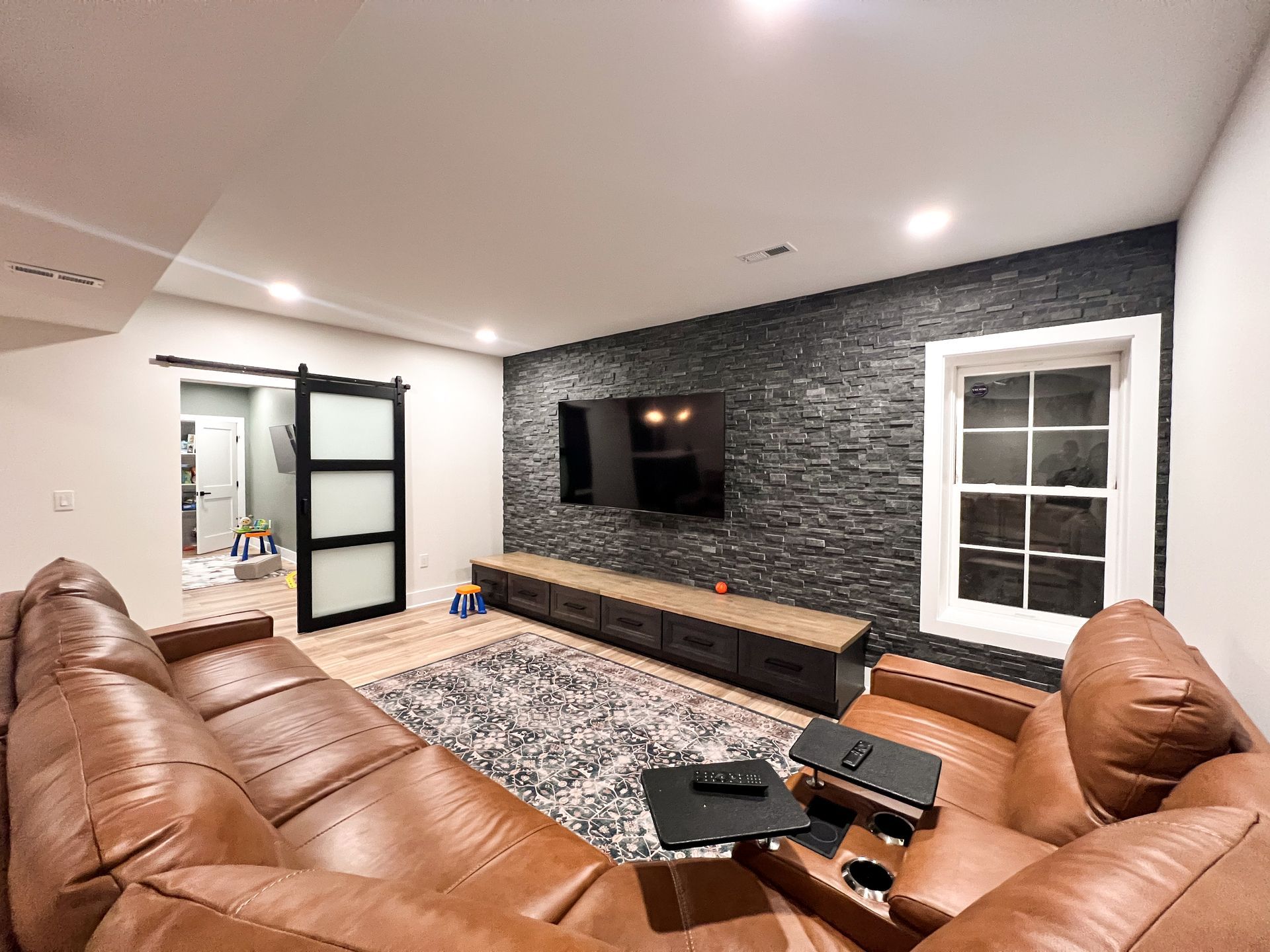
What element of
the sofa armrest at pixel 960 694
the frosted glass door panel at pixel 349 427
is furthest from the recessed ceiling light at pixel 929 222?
the frosted glass door panel at pixel 349 427

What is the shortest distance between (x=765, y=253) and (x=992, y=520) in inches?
78.5

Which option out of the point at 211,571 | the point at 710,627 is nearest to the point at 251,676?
the point at 710,627

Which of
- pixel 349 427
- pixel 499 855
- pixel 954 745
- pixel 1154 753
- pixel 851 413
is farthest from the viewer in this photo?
pixel 349 427

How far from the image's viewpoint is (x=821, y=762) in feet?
4.61

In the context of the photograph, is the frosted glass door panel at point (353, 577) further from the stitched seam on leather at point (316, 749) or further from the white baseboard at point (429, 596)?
the stitched seam on leather at point (316, 749)

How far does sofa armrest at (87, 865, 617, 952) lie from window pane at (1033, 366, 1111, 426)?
129 inches

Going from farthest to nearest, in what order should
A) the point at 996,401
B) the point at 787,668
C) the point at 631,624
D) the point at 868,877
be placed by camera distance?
1. the point at 631,624
2. the point at 787,668
3. the point at 996,401
4. the point at 868,877

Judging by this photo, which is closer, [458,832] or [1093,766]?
[1093,766]

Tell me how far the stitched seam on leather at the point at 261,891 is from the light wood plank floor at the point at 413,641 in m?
2.69

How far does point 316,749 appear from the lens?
64.8 inches

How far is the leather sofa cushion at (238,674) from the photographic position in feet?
6.39

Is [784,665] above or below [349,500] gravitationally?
Result: below

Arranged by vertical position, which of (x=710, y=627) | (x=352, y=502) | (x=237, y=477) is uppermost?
(x=237, y=477)

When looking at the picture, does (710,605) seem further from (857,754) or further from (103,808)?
(103,808)
